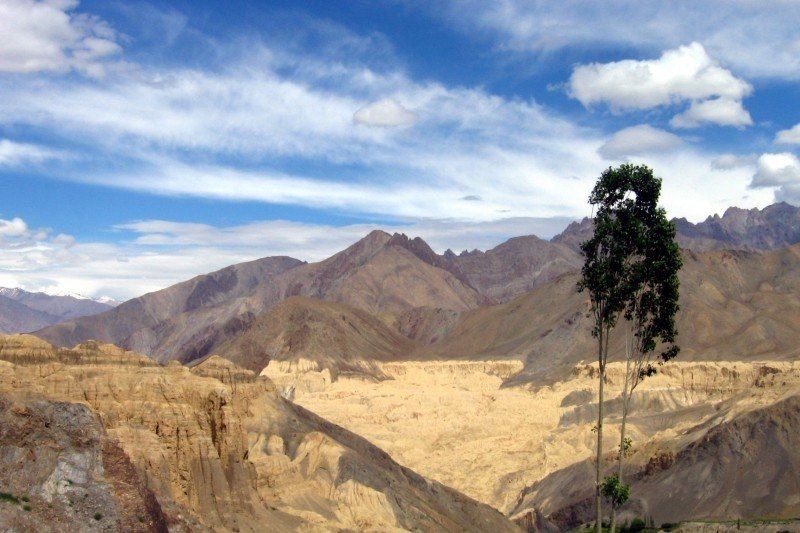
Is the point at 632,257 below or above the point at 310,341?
above

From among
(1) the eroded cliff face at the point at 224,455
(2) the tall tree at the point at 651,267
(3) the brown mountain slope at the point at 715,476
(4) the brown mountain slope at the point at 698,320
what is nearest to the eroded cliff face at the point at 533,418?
(3) the brown mountain slope at the point at 715,476

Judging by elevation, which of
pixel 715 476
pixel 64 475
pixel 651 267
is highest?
pixel 651 267

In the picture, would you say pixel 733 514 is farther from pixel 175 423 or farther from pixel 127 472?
pixel 127 472

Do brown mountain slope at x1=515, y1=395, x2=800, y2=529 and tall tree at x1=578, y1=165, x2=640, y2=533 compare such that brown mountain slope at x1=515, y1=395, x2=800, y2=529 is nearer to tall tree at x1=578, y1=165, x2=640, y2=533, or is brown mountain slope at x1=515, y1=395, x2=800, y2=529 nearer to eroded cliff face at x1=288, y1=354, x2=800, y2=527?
eroded cliff face at x1=288, y1=354, x2=800, y2=527

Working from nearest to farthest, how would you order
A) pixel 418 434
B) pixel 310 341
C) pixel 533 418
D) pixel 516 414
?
pixel 418 434
pixel 533 418
pixel 516 414
pixel 310 341

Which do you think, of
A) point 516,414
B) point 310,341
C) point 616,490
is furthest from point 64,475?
point 310,341

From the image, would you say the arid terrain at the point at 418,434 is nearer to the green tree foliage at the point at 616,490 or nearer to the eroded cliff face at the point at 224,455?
the eroded cliff face at the point at 224,455

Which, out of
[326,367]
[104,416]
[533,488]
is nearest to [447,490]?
[533,488]

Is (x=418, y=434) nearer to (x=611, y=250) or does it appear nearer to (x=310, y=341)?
(x=310, y=341)
